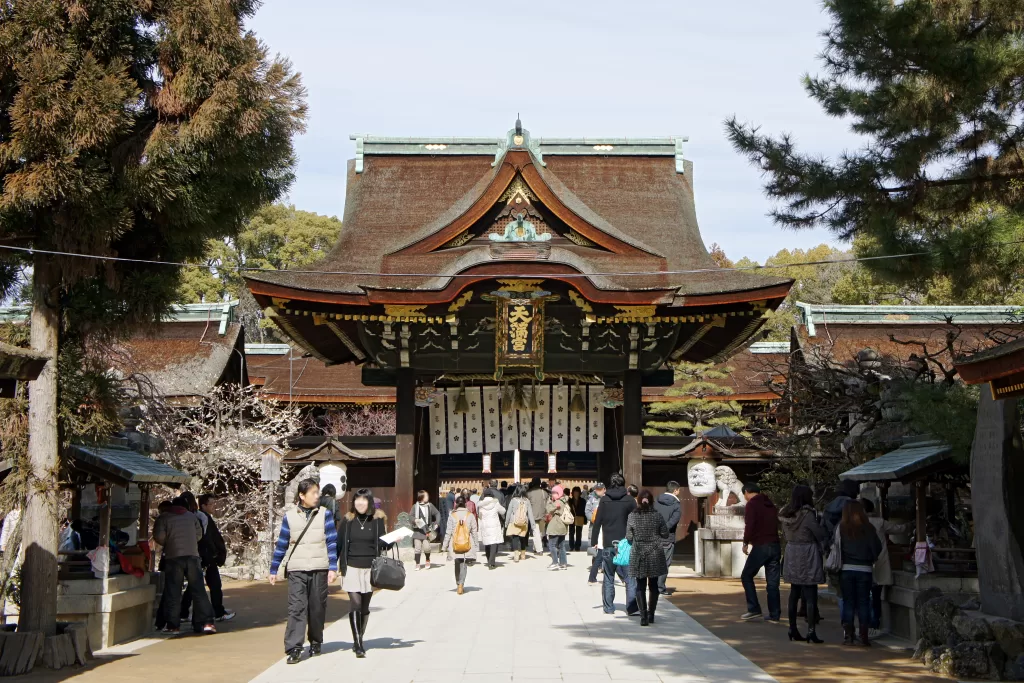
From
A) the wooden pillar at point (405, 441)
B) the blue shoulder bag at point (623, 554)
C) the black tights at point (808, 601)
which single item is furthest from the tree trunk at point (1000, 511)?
the wooden pillar at point (405, 441)

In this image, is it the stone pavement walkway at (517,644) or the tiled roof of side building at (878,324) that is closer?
the stone pavement walkway at (517,644)

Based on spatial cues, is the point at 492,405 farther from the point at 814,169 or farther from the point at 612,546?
the point at 814,169

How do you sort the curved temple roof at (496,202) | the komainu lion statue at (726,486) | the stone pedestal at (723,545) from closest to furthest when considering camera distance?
1. the stone pedestal at (723,545)
2. the komainu lion statue at (726,486)
3. the curved temple roof at (496,202)

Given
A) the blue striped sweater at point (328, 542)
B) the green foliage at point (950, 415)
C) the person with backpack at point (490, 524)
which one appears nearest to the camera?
the blue striped sweater at point (328, 542)

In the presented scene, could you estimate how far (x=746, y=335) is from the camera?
861 inches

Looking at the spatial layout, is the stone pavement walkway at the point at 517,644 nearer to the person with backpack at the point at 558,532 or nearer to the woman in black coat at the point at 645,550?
the woman in black coat at the point at 645,550

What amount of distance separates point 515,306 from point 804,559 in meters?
9.73

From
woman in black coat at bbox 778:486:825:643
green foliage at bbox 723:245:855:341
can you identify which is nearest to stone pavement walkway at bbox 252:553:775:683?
woman in black coat at bbox 778:486:825:643

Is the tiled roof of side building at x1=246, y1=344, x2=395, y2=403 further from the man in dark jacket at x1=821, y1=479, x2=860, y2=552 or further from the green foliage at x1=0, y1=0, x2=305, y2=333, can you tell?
the man in dark jacket at x1=821, y1=479, x2=860, y2=552

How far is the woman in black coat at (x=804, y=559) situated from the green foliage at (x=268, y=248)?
3470 cm

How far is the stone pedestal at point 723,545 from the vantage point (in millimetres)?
18828

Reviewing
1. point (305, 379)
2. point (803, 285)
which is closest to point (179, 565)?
Result: point (305, 379)

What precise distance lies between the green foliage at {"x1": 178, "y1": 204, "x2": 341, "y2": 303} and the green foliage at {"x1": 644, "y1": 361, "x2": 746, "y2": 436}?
724 inches

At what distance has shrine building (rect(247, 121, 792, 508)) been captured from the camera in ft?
63.8
